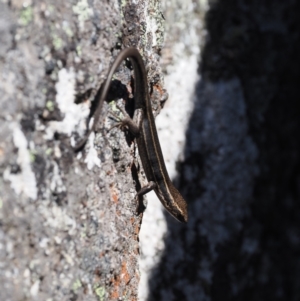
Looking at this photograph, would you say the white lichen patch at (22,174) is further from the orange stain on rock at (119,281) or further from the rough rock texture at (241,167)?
the rough rock texture at (241,167)

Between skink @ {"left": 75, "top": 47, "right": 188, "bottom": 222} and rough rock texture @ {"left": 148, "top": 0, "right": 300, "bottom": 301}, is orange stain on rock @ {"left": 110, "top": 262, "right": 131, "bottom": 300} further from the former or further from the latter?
rough rock texture @ {"left": 148, "top": 0, "right": 300, "bottom": 301}

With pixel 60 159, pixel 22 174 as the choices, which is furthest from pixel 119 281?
pixel 22 174

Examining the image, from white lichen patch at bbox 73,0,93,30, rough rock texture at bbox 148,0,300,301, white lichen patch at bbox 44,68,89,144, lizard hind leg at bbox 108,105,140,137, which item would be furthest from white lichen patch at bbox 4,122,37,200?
rough rock texture at bbox 148,0,300,301

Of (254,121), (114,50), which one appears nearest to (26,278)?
(114,50)

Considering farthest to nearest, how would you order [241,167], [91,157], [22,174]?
[241,167]
[91,157]
[22,174]

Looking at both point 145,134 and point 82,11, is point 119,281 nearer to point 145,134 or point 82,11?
point 145,134
